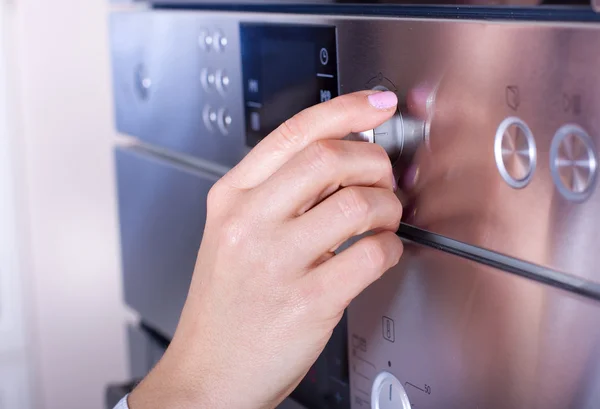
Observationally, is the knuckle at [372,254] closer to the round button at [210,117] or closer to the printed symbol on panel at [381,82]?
the printed symbol on panel at [381,82]

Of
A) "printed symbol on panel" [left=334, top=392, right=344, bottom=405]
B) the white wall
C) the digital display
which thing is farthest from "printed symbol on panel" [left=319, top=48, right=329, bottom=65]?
the white wall

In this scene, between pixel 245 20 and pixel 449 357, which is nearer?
pixel 449 357

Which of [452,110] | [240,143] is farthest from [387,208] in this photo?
[240,143]

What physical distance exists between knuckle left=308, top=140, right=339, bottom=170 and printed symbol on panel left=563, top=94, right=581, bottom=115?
0.43 feet

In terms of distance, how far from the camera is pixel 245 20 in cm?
57

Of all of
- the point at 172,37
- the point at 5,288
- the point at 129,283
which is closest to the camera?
the point at 172,37

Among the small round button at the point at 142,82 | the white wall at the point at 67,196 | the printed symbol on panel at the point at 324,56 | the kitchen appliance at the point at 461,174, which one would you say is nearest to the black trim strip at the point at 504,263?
the kitchen appliance at the point at 461,174

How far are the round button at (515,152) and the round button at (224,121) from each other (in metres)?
0.28

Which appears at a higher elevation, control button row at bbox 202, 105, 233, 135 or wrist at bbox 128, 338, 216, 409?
control button row at bbox 202, 105, 233, 135

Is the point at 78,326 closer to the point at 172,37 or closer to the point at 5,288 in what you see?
the point at 5,288

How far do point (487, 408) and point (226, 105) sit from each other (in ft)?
1.00

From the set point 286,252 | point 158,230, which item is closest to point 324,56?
point 286,252

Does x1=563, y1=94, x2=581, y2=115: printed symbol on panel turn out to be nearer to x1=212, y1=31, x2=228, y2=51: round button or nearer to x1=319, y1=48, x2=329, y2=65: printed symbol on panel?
x1=319, y1=48, x2=329, y2=65: printed symbol on panel

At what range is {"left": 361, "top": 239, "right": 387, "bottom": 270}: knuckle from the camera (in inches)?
17.2
